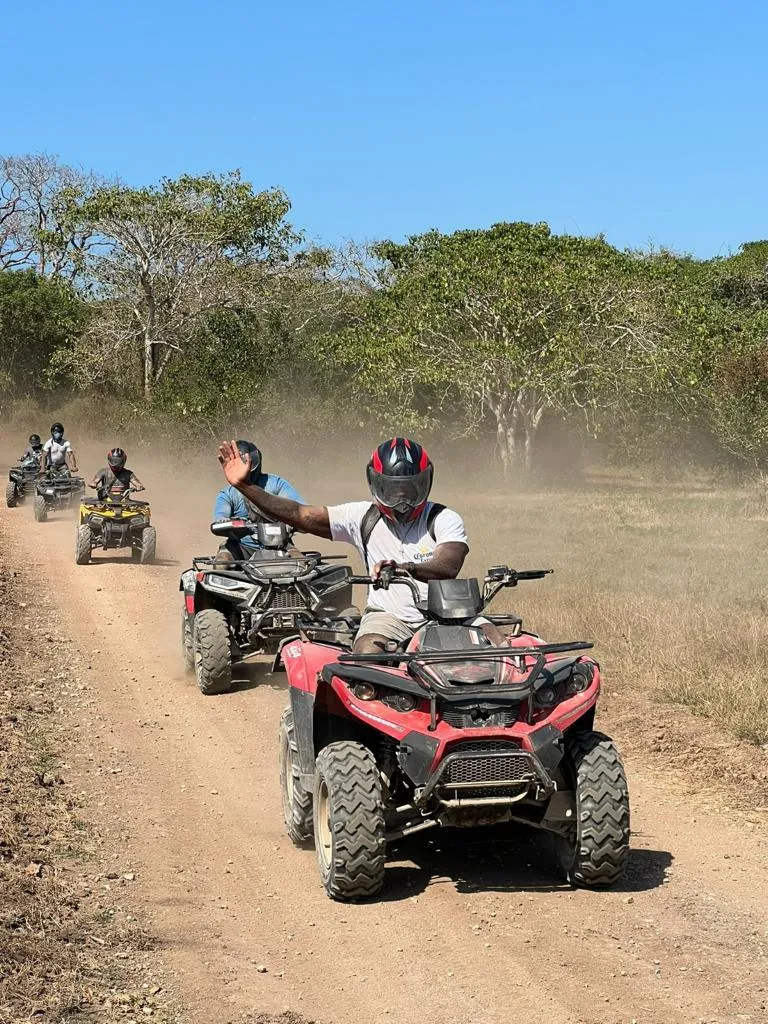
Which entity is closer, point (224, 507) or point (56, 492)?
point (224, 507)

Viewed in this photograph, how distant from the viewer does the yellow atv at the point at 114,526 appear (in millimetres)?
19266

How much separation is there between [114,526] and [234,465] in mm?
13146

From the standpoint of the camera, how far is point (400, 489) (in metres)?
6.69

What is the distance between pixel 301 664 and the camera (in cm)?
657

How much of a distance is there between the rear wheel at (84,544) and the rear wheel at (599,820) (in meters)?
14.1

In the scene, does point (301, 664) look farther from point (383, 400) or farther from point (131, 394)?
point (131, 394)

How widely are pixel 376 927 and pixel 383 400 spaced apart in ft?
108

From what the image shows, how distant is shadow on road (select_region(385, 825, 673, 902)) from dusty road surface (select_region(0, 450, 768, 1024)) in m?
0.01

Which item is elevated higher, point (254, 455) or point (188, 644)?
point (254, 455)

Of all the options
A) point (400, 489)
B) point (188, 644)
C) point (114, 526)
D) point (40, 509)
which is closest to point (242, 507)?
point (188, 644)

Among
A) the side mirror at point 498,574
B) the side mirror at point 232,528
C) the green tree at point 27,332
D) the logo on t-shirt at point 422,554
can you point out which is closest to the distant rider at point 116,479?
the side mirror at point 232,528

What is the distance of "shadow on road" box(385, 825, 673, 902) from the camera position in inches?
243

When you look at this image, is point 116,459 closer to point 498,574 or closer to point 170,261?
point 498,574

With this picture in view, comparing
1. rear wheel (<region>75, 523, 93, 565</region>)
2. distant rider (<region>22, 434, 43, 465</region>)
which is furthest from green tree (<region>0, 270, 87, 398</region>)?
rear wheel (<region>75, 523, 93, 565</region>)
